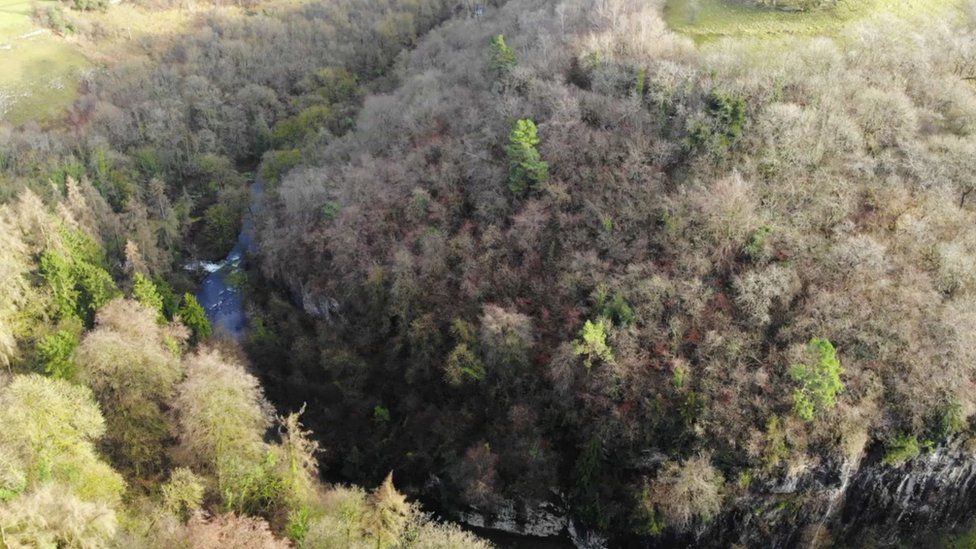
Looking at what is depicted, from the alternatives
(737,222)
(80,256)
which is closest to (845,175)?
(737,222)

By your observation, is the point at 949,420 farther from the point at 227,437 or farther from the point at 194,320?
the point at 194,320

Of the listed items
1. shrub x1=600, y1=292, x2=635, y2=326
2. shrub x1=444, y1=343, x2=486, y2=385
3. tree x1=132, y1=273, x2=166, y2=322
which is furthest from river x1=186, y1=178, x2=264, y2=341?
shrub x1=600, y1=292, x2=635, y2=326

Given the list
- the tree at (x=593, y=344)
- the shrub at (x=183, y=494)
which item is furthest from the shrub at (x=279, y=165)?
the tree at (x=593, y=344)

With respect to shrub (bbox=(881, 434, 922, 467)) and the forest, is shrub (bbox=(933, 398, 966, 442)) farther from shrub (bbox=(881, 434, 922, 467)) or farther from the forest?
shrub (bbox=(881, 434, 922, 467))

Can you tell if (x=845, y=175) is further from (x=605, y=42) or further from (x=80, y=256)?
(x=80, y=256)

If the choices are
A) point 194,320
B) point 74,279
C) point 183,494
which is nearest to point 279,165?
point 194,320

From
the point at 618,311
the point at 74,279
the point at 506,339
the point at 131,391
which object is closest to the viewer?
the point at 131,391
